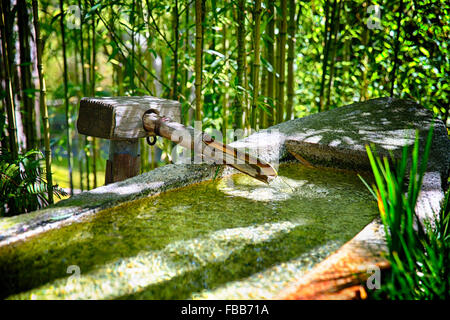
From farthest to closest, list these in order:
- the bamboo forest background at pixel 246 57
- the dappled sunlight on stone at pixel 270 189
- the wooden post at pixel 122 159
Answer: the bamboo forest background at pixel 246 57, the wooden post at pixel 122 159, the dappled sunlight on stone at pixel 270 189

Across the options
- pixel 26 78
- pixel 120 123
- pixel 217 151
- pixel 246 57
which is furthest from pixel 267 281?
pixel 26 78

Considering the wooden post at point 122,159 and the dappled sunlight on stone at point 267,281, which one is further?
the wooden post at point 122,159

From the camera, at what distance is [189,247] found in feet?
3.95

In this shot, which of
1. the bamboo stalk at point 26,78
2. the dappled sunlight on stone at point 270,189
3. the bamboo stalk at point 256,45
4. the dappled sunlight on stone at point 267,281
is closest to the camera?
the dappled sunlight on stone at point 267,281

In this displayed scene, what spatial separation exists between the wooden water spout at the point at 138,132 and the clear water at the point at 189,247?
0.51 ft

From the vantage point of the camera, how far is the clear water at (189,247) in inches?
40.2

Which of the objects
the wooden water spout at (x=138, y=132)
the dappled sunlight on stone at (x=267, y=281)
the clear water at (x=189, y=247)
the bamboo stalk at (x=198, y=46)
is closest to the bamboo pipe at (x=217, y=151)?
the wooden water spout at (x=138, y=132)

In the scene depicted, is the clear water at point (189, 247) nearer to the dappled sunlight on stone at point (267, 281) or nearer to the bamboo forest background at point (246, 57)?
the dappled sunlight on stone at point (267, 281)

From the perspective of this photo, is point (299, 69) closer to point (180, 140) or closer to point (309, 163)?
point (309, 163)

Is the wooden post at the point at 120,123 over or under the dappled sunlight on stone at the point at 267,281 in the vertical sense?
over

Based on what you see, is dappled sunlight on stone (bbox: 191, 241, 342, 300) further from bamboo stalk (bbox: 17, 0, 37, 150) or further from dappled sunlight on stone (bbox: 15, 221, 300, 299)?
bamboo stalk (bbox: 17, 0, 37, 150)

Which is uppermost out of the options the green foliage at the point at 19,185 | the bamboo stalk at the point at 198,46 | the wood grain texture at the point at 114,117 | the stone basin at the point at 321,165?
the bamboo stalk at the point at 198,46

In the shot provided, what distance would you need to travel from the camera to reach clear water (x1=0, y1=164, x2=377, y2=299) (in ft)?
3.35

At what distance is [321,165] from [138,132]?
0.89m
